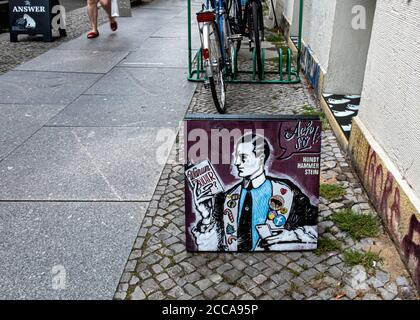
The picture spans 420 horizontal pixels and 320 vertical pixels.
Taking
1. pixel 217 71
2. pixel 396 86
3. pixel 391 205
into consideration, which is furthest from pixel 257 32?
pixel 391 205

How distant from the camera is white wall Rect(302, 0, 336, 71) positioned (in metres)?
5.90

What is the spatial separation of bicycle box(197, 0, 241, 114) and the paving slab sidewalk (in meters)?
0.55

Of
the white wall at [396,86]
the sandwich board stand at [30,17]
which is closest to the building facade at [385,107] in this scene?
the white wall at [396,86]

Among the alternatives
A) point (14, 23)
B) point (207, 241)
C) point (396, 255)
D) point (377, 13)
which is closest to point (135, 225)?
point (207, 241)

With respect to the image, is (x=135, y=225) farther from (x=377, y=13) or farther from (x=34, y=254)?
(x=377, y=13)

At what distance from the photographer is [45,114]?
5969 mm

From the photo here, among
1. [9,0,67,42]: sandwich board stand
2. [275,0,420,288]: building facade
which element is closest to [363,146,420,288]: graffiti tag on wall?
[275,0,420,288]: building facade

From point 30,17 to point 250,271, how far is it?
889 centimetres

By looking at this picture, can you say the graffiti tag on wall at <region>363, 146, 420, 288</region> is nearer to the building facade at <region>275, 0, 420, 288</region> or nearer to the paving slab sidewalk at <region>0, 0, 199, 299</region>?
the building facade at <region>275, 0, 420, 288</region>

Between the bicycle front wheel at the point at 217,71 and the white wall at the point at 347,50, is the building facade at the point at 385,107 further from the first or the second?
the bicycle front wheel at the point at 217,71

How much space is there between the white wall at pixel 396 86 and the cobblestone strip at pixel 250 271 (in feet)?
1.80

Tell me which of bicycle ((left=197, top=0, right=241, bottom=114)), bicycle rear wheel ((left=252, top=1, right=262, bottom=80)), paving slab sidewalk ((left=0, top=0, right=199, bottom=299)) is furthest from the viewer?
bicycle rear wheel ((left=252, top=1, right=262, bottom=80))

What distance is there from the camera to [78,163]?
4570mm

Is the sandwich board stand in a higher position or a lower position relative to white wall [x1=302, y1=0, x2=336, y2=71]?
lower
